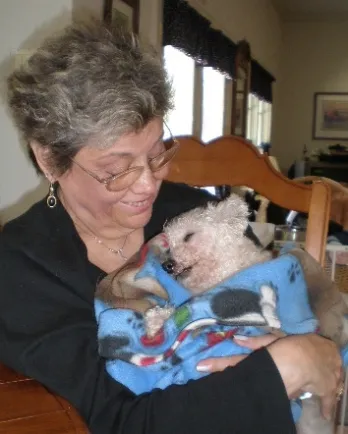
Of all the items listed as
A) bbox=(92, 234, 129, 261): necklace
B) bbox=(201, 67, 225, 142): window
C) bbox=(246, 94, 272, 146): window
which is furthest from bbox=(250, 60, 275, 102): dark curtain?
bbox=(92, 234, 129, 261): necklace

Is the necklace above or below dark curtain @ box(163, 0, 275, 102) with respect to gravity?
below

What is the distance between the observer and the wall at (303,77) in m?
7.25

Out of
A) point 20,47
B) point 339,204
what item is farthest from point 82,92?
point 20,47

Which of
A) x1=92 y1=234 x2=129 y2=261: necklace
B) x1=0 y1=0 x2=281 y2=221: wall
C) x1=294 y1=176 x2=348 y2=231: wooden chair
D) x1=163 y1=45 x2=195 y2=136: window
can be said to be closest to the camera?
x1=92 y1=234 x2=129 y2=261: necklace

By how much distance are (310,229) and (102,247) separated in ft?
1.38

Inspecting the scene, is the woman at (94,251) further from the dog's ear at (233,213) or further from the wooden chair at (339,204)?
the wooden chair at (339,204)

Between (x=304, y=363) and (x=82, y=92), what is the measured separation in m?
0.52

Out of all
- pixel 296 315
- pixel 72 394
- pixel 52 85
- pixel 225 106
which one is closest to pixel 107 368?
pixel 72 394

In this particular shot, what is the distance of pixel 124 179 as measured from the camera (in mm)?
925

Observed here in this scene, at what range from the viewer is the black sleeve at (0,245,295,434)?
73 centimetres

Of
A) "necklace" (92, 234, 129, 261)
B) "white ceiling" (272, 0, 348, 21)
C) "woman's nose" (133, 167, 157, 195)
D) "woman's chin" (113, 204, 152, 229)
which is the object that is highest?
"white ceiling" (272, 0, 348, 21)

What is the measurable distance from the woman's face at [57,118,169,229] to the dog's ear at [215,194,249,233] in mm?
119

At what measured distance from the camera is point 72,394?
783mm

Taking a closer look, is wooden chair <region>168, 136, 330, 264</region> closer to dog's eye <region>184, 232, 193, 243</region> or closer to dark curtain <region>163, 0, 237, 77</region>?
dog's eye <region>184, 232, 193, 243</region>
